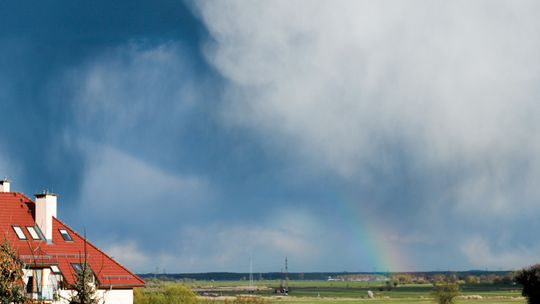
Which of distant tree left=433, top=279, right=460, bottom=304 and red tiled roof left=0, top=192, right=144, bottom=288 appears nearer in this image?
red tiled roof left=0, top=192, right=144, bottom=288

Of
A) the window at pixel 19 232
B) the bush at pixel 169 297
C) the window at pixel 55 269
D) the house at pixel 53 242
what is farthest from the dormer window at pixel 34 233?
the bush at pixel 169 297

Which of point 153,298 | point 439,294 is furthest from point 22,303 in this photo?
point 439,294

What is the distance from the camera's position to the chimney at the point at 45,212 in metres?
57.4

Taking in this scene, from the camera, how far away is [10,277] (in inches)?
855

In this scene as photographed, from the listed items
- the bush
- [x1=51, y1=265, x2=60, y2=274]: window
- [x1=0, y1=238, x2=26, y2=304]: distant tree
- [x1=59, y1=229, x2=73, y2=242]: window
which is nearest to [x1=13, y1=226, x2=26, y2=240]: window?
[x1=51, y1=265, x2=60, y2=274]: window

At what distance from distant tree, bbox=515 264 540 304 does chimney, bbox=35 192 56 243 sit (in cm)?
5864

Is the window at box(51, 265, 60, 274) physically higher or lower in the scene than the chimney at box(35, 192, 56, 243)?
lower

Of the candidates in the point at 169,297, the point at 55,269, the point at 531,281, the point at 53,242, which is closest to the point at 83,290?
the point at 55,269

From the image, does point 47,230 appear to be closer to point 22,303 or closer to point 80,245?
point 80,245

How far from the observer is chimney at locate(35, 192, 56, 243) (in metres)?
57.4

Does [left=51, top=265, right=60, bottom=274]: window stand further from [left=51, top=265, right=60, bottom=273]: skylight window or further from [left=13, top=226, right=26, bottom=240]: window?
[left=13, top=226, right=26, bottom=240]: window

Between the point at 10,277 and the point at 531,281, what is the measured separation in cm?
7913

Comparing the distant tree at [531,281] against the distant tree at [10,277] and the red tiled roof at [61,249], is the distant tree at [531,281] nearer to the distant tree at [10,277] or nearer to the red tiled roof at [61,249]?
the red tiled roof at [61,249]

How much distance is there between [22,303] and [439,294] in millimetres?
115303
